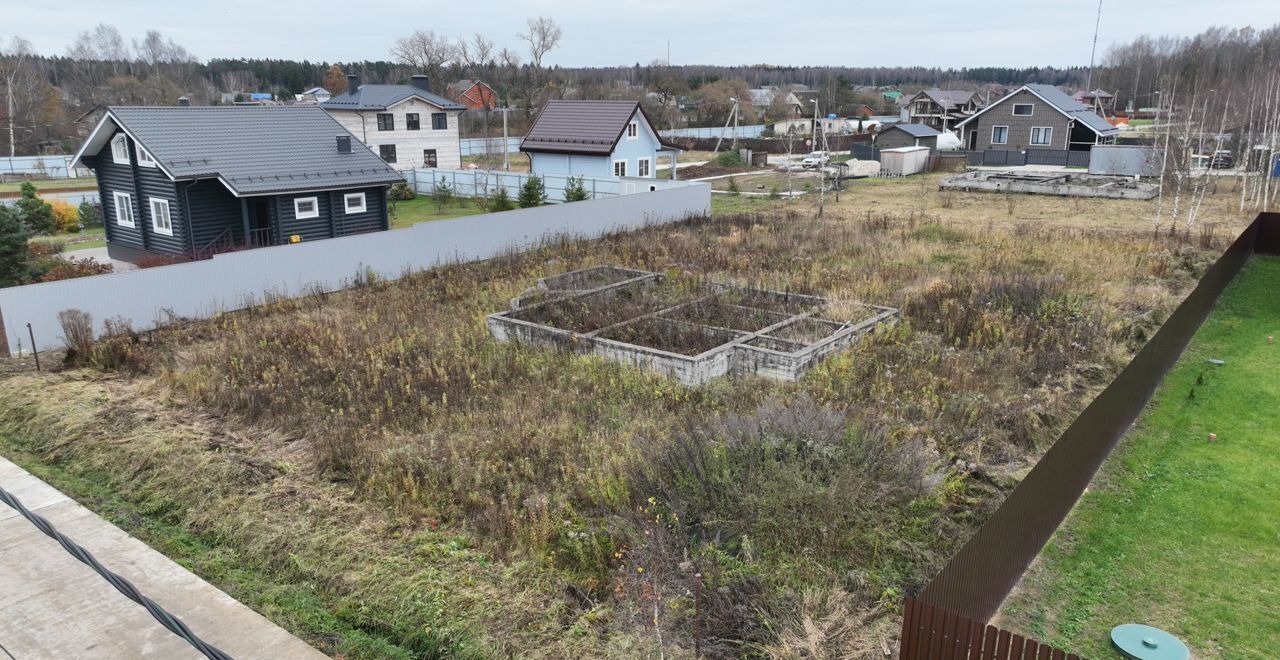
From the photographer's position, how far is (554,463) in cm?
893

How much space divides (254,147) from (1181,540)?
22.7m

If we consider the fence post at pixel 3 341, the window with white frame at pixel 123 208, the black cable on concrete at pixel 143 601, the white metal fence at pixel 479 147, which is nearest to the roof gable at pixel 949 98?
the white metal fence at pixel 479 147

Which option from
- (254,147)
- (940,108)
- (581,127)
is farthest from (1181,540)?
→ (940,108)

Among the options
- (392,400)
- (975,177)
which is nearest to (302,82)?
(975,177)

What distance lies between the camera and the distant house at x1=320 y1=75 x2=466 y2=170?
1532 inches

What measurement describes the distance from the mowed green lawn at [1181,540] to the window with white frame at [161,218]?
22127 mm

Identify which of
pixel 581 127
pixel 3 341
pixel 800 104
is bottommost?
pixel 3 341

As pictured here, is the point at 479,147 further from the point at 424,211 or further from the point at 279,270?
the point at 279,270

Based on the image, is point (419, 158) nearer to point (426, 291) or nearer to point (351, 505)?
point (426, 291)

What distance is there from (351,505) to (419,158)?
3558 cm

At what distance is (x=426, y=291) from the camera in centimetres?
1747

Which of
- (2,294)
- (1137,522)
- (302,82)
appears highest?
(302,82)

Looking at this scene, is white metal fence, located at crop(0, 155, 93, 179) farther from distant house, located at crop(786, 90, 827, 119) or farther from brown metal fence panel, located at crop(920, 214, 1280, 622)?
distant house, located at crop(786, 90, 827, 119)

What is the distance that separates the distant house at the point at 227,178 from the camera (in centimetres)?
2103
